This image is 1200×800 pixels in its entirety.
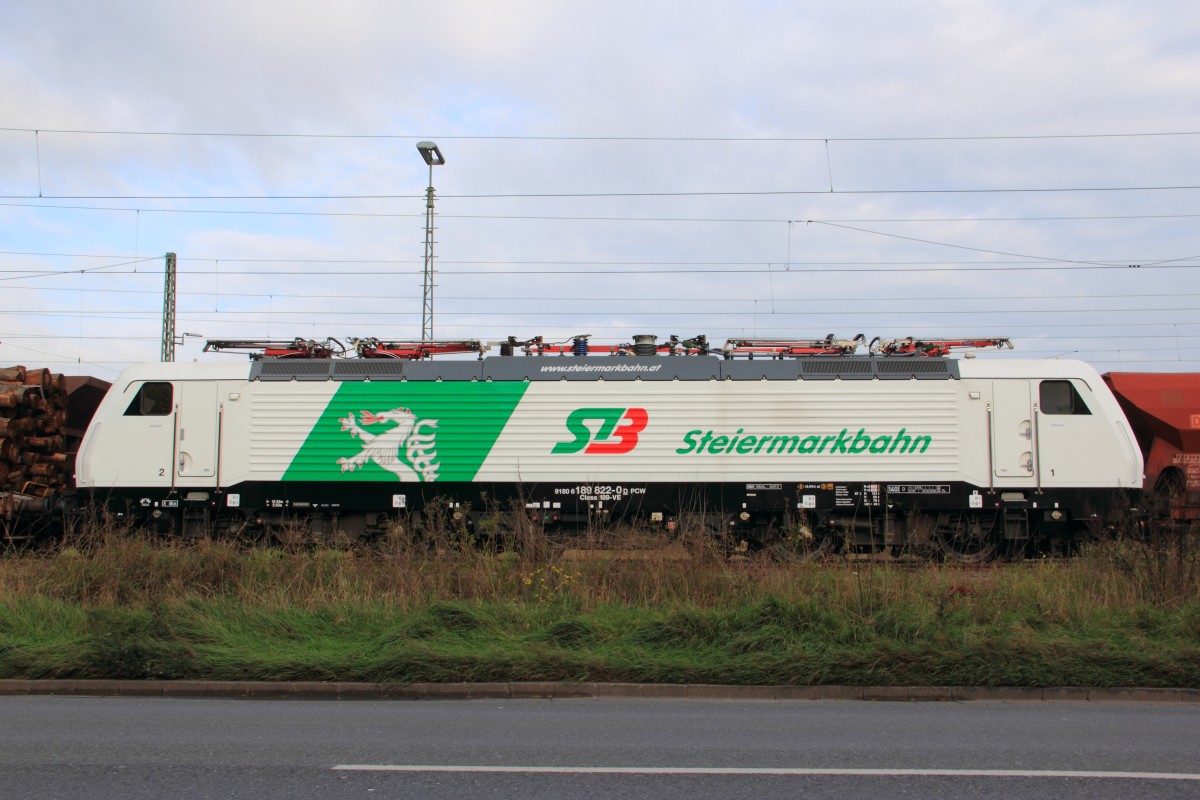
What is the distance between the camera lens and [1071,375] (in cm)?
1577

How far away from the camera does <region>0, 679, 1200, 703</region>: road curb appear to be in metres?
7.84

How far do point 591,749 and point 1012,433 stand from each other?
1194 centimetres

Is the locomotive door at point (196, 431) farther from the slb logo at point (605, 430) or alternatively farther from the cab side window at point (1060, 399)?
the cab side window at point (1060, 399)

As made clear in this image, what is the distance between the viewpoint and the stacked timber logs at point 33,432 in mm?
16641

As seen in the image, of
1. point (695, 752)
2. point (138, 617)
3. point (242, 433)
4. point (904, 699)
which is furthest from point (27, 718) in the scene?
point (242, 433)

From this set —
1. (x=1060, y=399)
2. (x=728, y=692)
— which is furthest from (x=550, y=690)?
(x=1060, y=399)

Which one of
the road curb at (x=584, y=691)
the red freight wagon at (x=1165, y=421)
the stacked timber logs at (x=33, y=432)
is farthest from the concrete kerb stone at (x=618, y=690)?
the stacked timber logs at (x=33, y=432)

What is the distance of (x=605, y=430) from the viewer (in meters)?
16.1

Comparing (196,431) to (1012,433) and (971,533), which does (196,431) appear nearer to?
(971,533)

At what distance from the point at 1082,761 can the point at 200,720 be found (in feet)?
20.1

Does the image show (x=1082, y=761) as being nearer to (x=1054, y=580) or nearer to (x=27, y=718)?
(x=1054, y=580)

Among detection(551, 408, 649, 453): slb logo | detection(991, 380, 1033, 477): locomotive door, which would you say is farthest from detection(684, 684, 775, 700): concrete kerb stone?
detection(991, 380, 1033, 477): locomotive door

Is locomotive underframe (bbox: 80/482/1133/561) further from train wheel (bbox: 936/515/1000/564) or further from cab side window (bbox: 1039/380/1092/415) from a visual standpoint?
cab side window (bbox: 1039/380/1092/415)

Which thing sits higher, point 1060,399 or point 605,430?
point 1060,399
